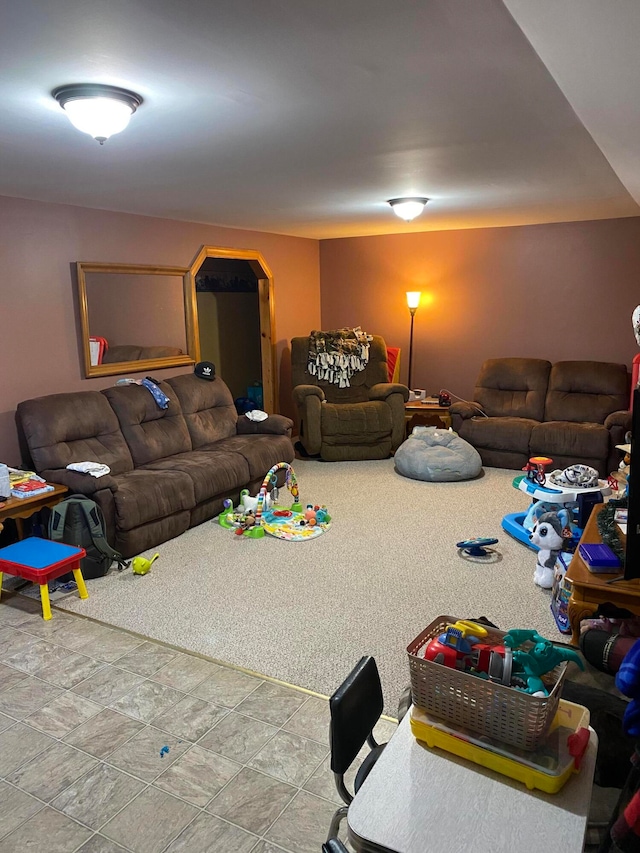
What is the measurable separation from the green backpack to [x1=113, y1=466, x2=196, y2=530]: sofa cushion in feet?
0.62

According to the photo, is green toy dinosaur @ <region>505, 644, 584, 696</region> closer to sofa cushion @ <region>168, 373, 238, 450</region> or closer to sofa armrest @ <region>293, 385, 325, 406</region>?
sofa cushion @ <region>168, 373, 238, 450</region>

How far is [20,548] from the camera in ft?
11.7

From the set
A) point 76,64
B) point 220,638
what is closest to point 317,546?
point 220,638

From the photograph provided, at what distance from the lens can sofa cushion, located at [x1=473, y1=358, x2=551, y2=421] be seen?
20.7 feet

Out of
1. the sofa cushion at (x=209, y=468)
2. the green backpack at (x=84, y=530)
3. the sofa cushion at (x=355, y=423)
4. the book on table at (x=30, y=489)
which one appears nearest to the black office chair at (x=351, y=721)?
the green backpack at (x=84, y=530)

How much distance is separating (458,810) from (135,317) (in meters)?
4.77

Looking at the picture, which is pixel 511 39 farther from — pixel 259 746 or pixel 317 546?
pixel 317 546

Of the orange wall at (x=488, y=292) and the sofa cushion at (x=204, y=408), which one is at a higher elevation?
the orange wall at (x=488, y=292)

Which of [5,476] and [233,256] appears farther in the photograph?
[233,256]

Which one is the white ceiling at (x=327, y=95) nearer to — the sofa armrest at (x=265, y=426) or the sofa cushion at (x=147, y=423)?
the sofa cushion at (x=147, y=423)

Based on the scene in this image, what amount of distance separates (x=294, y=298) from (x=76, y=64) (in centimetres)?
555

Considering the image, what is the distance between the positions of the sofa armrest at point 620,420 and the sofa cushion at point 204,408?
3.37m

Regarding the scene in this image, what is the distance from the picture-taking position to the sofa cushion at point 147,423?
489cm

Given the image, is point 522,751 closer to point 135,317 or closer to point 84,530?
point 84,530
